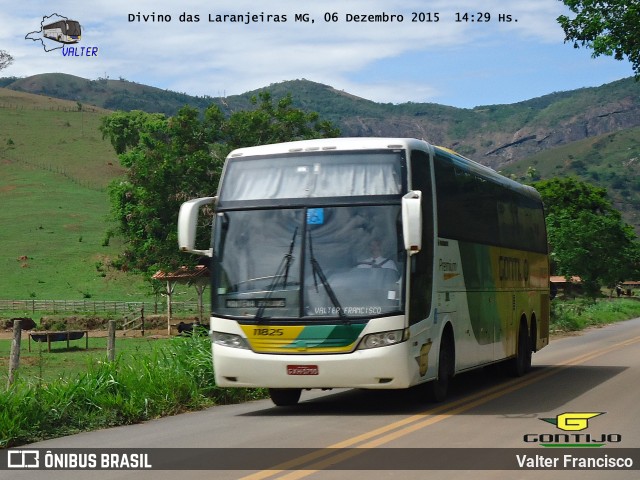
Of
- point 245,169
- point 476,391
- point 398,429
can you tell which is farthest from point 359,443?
point 476,391

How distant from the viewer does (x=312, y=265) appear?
50.1 feet

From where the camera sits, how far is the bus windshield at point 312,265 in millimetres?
15094

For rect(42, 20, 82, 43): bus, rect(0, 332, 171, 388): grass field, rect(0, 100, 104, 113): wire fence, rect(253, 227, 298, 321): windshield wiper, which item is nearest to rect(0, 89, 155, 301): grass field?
rect(0, 100, 104, 113): wire fence

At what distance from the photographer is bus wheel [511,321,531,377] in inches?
894

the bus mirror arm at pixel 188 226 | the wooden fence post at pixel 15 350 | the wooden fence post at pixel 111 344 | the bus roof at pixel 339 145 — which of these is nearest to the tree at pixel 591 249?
the wooden fence post at pixel 111 344

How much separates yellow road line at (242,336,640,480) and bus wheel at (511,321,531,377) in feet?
1.45

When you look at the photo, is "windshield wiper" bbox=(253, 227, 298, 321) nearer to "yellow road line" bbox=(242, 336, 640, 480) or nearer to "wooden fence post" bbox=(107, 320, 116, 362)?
"yellow road line" bbox=(242, 336, 640, 480)

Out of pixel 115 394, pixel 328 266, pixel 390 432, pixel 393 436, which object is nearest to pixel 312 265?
pixel 328 266

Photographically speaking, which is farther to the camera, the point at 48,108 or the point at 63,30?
the point at 48,108

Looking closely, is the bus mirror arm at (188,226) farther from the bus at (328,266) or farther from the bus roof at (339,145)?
the bus roof at (339,145)

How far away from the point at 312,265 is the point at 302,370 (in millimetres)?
1413

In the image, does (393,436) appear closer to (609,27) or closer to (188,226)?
(188,226)

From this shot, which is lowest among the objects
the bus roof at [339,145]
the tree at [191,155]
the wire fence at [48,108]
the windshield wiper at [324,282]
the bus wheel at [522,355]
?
the bus wheel at [522,355]
